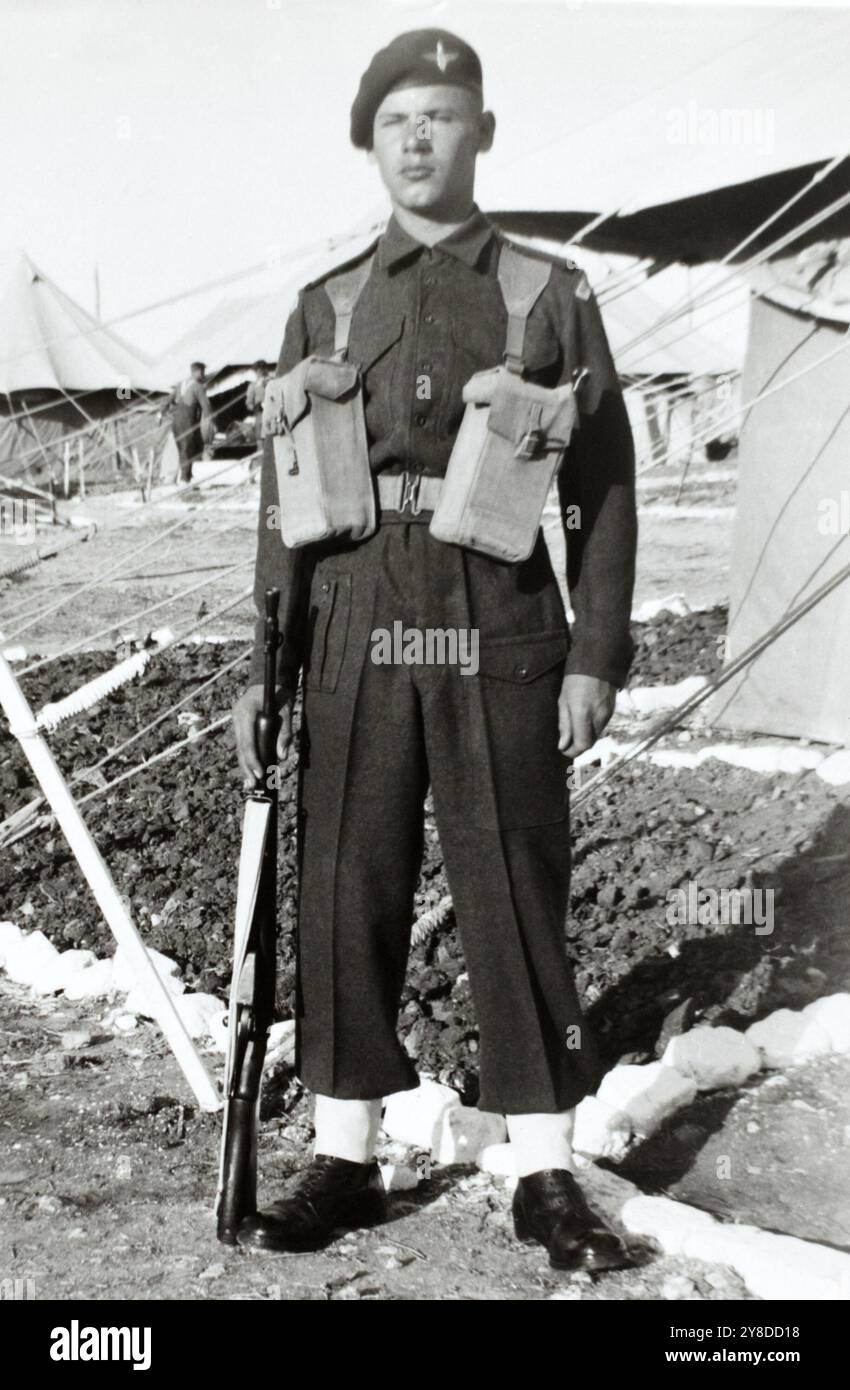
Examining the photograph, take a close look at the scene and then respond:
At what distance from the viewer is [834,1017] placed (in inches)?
122

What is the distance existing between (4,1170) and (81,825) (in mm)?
625

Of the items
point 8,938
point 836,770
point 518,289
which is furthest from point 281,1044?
point 836,770

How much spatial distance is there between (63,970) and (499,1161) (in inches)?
58.2

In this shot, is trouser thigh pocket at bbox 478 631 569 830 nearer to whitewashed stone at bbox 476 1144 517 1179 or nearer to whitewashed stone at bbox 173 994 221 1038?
whitewashed stone at bbox 476 1144 517 1179

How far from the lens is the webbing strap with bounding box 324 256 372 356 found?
227 cm

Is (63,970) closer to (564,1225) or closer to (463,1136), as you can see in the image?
(463,1136)

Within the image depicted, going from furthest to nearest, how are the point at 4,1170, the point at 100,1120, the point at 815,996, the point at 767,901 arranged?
the point at 767,901 < the point at 815,996 < the point at 100,1120 < the point at 4,1170

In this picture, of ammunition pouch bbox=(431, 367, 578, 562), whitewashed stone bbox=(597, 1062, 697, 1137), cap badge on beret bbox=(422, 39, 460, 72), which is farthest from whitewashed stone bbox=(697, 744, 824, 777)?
cap badge on beret bbox=(422, 39, 460, 72)

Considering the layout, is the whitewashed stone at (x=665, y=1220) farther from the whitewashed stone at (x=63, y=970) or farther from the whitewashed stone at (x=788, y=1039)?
the whitewashed stone at (x=63, y=970)

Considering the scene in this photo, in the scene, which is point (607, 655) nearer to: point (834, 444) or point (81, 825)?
point (81, 825)

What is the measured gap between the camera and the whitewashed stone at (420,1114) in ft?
8.72

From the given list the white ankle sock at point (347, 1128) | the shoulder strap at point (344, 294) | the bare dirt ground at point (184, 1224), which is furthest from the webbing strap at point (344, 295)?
the bare dirt ground at point (184, 1224)
